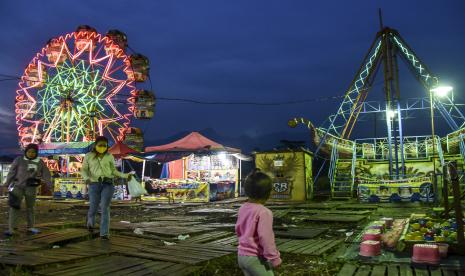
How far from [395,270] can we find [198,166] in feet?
62.9

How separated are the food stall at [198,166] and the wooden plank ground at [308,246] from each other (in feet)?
40.6

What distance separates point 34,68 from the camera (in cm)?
2552

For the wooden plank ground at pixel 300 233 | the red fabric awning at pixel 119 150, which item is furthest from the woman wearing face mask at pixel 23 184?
the red fabric awning at pixel 119 150

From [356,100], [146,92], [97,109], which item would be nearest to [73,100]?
[97,109]

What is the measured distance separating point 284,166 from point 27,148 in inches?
466

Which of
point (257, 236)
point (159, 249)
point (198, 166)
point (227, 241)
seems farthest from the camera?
point (198, 166)

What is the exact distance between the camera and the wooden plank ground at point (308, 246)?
5242 millimetres

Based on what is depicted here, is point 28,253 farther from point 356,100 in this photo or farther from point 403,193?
point 356,100

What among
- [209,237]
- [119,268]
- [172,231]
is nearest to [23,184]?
[172,231]

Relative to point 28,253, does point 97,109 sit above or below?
above

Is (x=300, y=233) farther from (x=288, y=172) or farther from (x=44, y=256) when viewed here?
(x=288, y=172)

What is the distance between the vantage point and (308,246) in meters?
5.63

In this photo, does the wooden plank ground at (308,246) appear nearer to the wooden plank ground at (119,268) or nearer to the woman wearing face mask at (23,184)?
the wooden plank ground at (119,268)

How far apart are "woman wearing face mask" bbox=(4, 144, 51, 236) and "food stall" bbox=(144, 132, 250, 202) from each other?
442 inches
